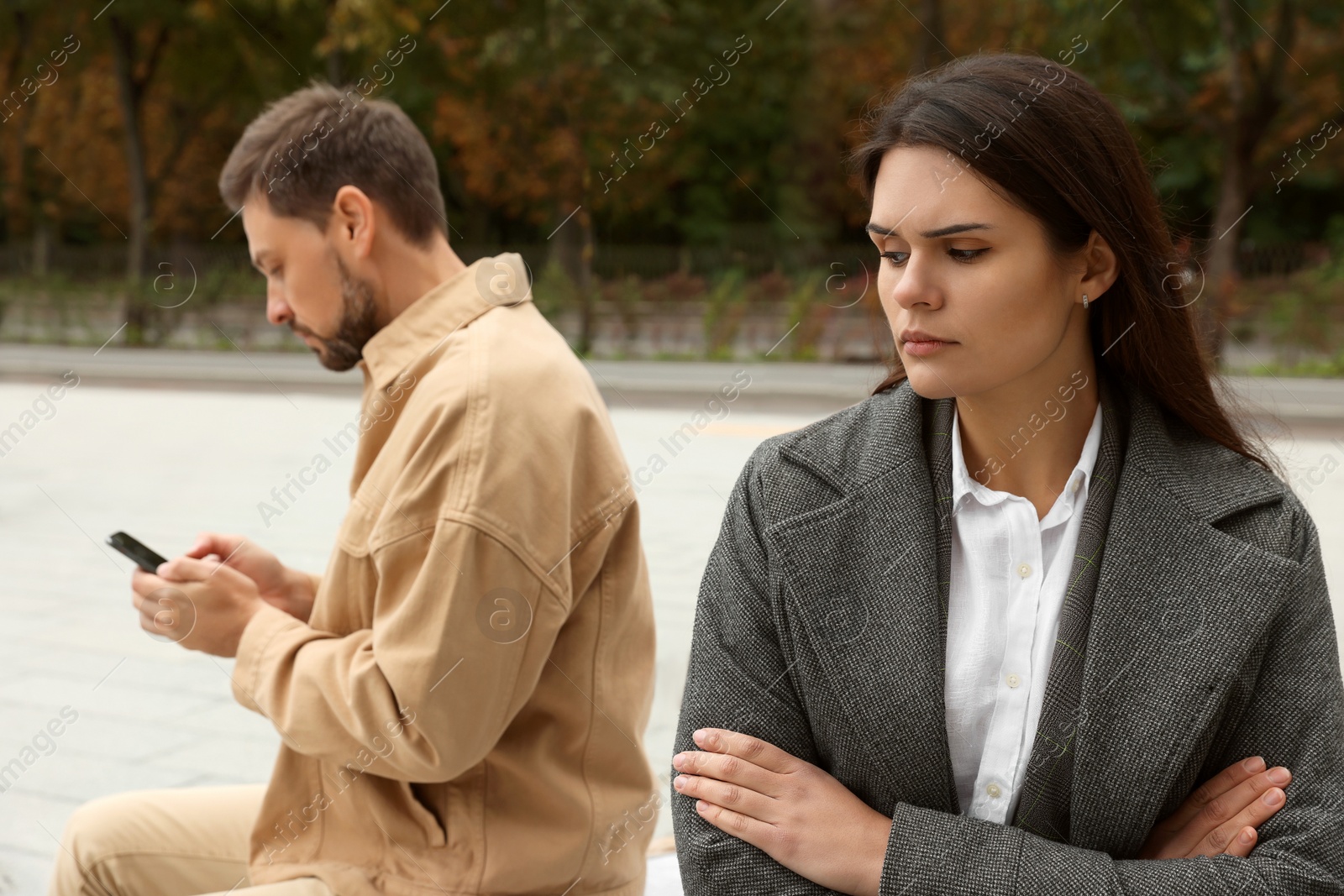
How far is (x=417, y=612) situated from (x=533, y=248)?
31.3 meters

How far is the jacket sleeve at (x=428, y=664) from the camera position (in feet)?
6.44

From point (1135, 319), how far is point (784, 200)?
25.3 m

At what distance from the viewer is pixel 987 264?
1749mm

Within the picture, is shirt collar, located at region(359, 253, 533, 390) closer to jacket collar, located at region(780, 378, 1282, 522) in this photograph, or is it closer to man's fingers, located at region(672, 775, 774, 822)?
jacket collar, located at region(780, 378, 1282, 522)

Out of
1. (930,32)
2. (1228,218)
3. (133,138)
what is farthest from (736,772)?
(133,138)

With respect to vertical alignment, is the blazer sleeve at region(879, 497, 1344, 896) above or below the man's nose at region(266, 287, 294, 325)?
below

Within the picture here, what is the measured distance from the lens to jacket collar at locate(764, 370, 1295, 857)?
169 cm

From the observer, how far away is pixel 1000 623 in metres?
1.82

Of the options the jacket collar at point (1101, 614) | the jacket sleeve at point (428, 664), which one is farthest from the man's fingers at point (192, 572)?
the jacket collar at point (1101, 614)

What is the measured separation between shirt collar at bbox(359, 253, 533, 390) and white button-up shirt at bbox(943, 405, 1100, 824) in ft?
2.97

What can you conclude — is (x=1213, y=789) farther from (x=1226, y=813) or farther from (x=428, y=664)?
(x=428, y=664)

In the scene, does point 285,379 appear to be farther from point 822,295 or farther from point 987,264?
point 987,264

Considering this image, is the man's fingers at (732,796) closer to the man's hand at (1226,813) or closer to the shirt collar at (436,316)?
the man's hand at (1226,813)

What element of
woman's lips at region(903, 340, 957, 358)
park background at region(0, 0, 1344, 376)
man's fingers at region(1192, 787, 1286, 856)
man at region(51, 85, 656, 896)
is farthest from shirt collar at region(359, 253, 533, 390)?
park background at region(0, 0, 1344, 376)
